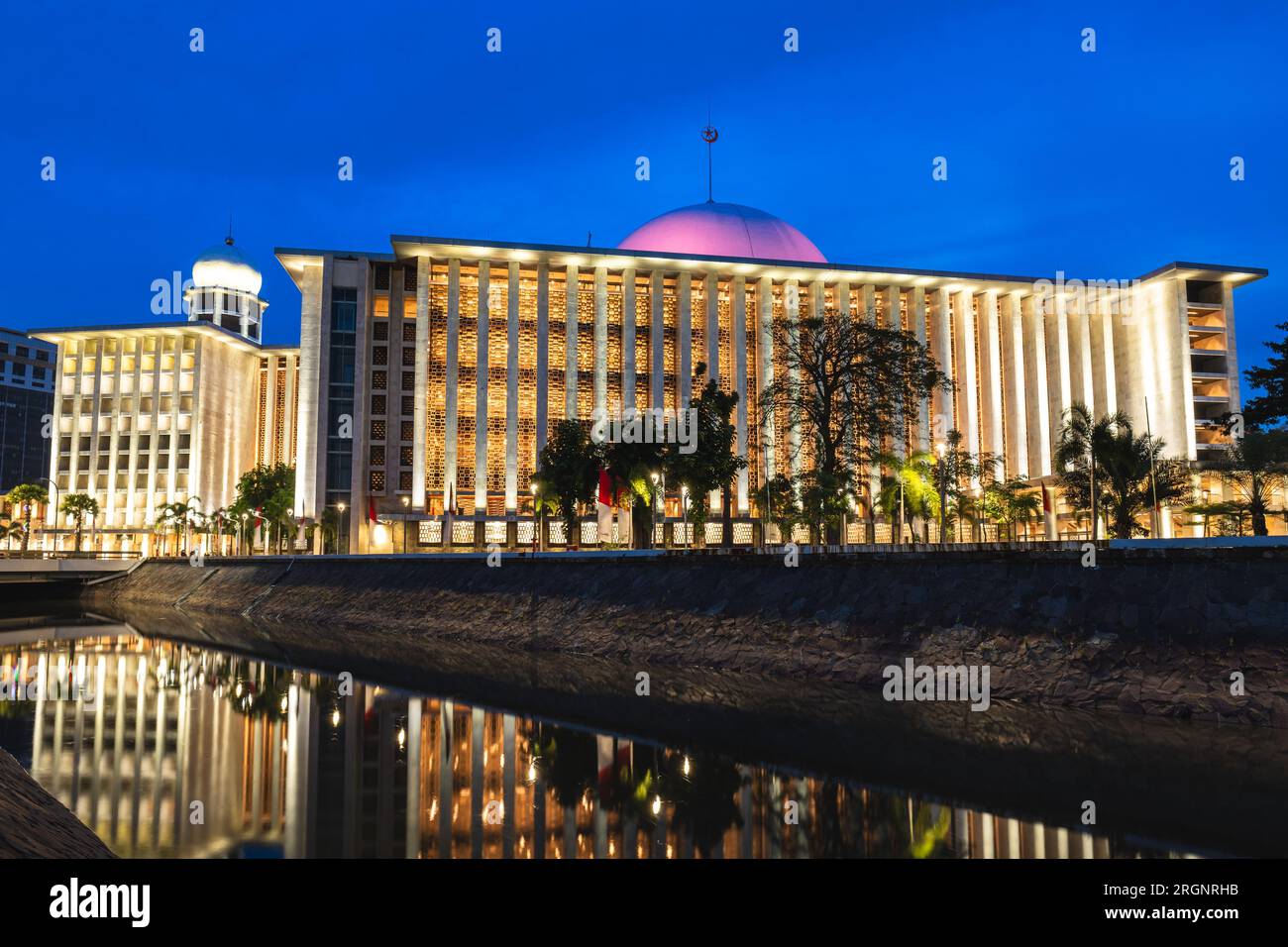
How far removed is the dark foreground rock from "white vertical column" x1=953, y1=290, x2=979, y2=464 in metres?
82.1

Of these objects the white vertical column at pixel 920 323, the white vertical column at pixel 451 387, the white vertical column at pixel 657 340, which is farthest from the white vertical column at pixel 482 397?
the white vertical column at pixel 920 323

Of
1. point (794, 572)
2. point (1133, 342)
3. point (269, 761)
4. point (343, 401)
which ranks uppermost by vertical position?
point (1133, 342)

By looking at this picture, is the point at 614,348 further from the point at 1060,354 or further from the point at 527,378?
the point at 1060,354

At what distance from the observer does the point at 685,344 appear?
82312 mm

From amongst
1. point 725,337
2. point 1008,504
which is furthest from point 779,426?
point 1008,504

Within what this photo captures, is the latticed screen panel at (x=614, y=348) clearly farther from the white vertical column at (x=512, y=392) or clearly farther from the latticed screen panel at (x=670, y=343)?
the white vertical column at (x=512, y=392)

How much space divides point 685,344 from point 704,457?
1434 inches

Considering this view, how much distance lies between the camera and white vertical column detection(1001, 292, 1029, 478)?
8506 cm

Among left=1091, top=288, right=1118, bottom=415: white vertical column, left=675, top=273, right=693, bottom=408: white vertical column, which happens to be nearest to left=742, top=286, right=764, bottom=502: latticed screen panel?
left=675, top=273, right=693, bottom=408: white vertical column

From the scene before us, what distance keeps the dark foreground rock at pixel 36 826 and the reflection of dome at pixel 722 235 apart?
84405 mm

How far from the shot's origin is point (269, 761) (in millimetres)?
15828
